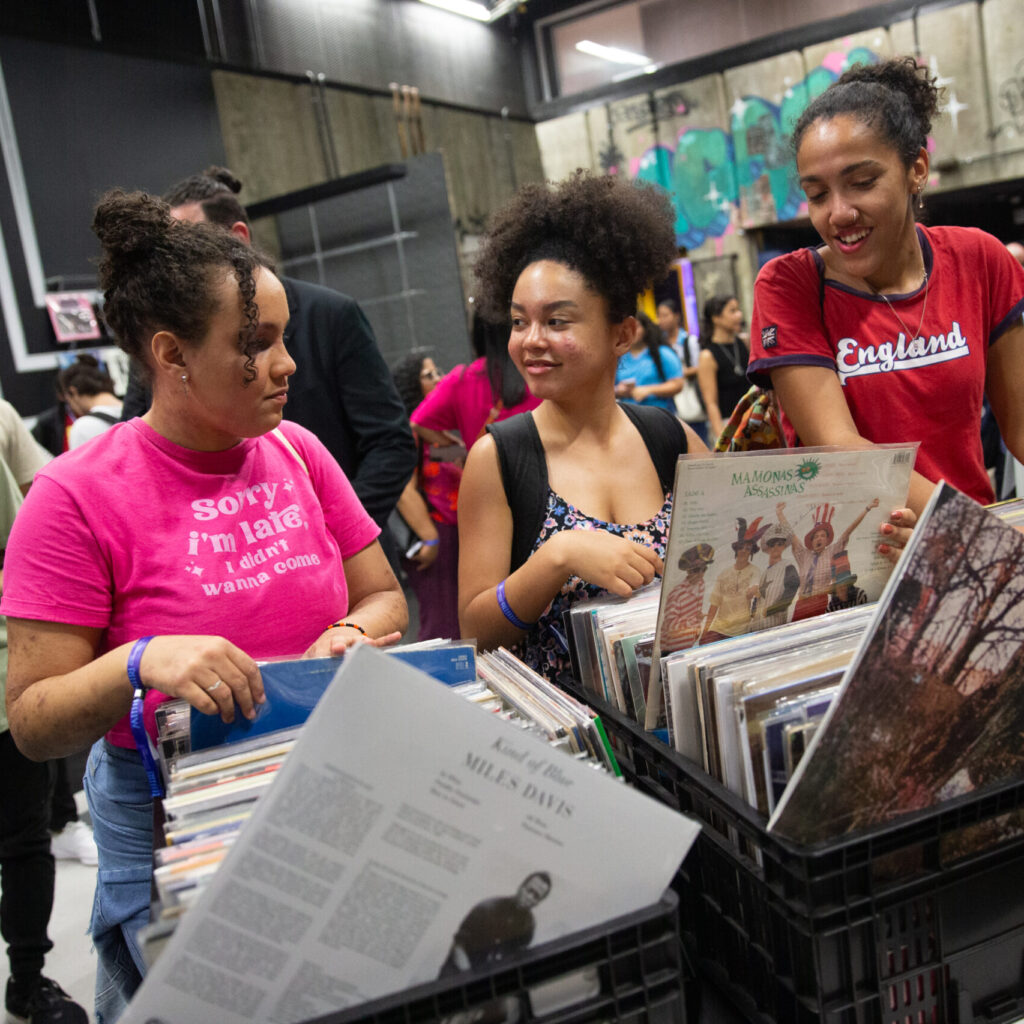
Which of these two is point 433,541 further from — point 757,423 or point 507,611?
point 507,611

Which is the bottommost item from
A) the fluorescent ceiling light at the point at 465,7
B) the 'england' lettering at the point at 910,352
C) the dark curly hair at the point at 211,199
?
the 'england' lettering at the point at 910,352

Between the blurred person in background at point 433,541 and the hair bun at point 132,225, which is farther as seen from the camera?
the blurred person in background at point 433,541

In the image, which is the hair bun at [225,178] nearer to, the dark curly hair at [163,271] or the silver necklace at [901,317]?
the dark curly hair at [163,271]

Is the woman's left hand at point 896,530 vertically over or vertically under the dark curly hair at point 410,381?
under

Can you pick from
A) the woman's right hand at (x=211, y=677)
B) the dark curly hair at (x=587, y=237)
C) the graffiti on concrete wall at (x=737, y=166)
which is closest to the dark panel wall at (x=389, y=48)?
the graffiti on concrete wall at (x=737, y=166)

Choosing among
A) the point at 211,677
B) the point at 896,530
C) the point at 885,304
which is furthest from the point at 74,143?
the point at 896,530

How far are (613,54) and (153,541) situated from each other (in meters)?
11.5

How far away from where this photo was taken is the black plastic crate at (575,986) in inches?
26.5

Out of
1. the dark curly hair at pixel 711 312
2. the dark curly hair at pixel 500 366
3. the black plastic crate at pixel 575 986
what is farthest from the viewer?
the dark curly hair at pixel 711 312

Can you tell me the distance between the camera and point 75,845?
3.22 meters

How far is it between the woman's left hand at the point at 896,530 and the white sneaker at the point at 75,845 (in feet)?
9.66

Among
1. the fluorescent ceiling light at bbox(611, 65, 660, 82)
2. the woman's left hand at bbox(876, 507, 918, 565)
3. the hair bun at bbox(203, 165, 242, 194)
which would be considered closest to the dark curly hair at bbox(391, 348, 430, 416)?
the hair bun at bbox(203, 165, 242, 194)

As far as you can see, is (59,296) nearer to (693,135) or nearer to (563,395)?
(563,395)

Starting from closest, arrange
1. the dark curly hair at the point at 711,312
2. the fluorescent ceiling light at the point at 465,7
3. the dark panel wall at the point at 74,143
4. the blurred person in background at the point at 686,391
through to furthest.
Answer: the dark curly hair at the point at 711,312, the blurred person in background at the point at 686,391, the dark panel wall at the point at 74,143, the fluorescent ceiling light at the point at 465,7
